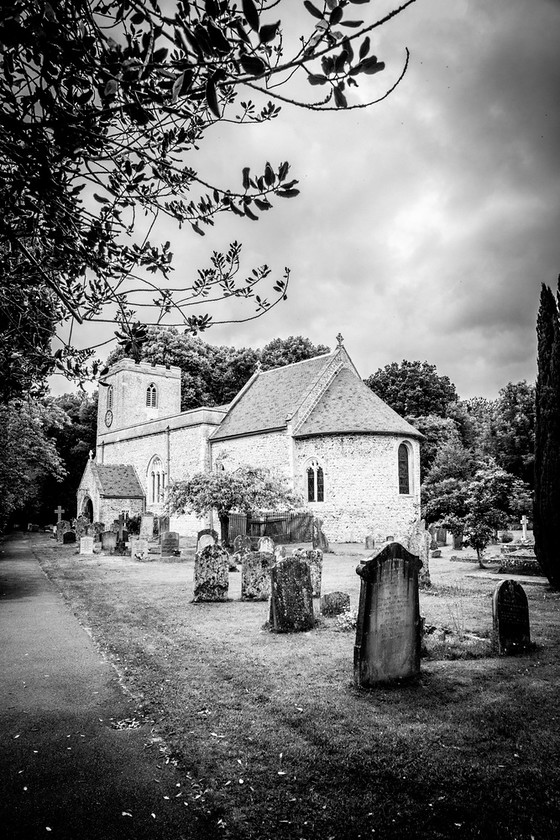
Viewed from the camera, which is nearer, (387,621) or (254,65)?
(254,65)

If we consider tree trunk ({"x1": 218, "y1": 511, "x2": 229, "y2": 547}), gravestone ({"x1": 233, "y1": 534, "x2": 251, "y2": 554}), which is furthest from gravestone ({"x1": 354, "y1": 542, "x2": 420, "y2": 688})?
tree trunk ({"x1": 218, "y1": 511, "x2": 229, "y2": 547})

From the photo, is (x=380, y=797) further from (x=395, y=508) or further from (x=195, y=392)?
(x=195, y=392)

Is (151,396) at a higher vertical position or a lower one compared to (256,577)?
higher

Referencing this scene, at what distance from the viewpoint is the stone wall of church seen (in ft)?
80.6

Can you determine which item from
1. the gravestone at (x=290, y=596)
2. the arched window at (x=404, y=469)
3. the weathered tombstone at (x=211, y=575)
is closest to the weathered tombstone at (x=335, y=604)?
the gravestone at (x=290, y=596)

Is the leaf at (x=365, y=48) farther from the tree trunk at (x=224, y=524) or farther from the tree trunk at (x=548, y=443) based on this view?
the tree trunk at (x=224, y=524)

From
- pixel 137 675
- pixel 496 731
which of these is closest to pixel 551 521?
pixel 496 731

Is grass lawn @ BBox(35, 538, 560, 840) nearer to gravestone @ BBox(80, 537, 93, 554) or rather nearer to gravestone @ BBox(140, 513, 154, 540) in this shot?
gravestone @ BBox(80, 537, 93, 554)

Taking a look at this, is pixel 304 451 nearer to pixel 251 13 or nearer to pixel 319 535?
pixel 319 535

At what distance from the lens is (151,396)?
40.8 m

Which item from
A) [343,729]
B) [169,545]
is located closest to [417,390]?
[169,545]

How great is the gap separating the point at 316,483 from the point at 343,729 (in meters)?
20.9

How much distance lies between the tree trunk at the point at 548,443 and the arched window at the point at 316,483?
13.8m

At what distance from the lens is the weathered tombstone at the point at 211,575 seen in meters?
10.7
